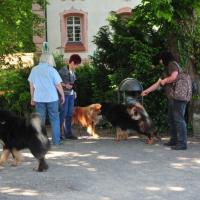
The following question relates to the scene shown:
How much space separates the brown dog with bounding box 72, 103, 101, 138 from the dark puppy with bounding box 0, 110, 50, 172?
372cm

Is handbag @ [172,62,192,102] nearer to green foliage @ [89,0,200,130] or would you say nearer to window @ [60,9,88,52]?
green foliage @ [89,0,200,130]

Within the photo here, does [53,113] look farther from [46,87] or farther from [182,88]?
[182,88]

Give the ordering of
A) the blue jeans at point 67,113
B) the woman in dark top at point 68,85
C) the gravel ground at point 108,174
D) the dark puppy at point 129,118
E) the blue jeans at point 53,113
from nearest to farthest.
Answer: the gravel ground at point 108,174 → the blue jeans at point 53,113 → the dark puppy at point 129,118 → the woman in dark top at point 68,85 → the blue jeans at point 67,113

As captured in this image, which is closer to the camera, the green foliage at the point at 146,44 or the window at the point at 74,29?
the green foliage at the point at 146,44

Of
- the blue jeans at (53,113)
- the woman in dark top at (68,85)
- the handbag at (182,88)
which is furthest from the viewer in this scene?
the woman in dark top at (68,85)

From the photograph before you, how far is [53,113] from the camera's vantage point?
12.0 meters

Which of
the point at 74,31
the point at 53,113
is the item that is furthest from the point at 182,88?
the point at 74,31

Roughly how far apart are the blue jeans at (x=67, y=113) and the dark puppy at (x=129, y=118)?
70 centimetres

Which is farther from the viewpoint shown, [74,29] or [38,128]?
[74,29]

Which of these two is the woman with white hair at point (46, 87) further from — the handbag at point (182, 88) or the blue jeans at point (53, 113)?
the handbag at point (182, 88)

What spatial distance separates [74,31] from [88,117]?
19.3 metres

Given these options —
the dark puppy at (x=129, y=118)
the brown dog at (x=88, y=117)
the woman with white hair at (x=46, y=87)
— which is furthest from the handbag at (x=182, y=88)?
the brown dog at (x=88, y=117)

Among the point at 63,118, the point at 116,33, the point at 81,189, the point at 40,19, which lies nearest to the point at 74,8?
the point at 40,19

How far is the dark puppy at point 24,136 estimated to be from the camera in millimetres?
9617
